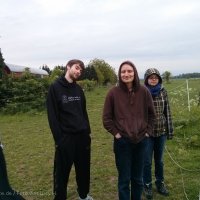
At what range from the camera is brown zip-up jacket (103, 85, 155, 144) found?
12.3 feet

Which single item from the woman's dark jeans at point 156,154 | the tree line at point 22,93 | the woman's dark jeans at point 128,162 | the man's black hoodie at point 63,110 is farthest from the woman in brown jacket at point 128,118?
the tree line at point 22,93

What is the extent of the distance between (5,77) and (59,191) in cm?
1276

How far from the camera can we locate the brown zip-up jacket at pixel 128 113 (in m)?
3.74

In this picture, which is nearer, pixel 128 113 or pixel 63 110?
pixel 128 113

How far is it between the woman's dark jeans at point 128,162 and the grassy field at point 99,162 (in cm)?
82

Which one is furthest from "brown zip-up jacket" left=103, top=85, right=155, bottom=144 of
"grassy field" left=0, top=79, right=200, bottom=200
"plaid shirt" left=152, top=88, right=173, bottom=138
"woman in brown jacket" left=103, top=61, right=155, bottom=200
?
"grassy field" left=0, top=79, right=200, bottom=200

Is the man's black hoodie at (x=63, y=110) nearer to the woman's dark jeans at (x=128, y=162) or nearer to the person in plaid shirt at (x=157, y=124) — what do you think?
the woman's dark jeans at (x=128, y=162)

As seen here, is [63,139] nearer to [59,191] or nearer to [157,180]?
[59,191]

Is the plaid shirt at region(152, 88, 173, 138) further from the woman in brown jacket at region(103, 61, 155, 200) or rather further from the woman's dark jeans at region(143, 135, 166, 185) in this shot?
the woman in brown jacket at region(103, 61, 155, 200)

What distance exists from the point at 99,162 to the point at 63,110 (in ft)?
8.75

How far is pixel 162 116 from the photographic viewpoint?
447cm

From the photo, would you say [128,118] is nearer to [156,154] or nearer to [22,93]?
[156,154]

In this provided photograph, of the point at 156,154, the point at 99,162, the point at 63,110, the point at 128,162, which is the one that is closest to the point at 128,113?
the point at 128,162

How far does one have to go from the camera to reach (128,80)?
3.76m
